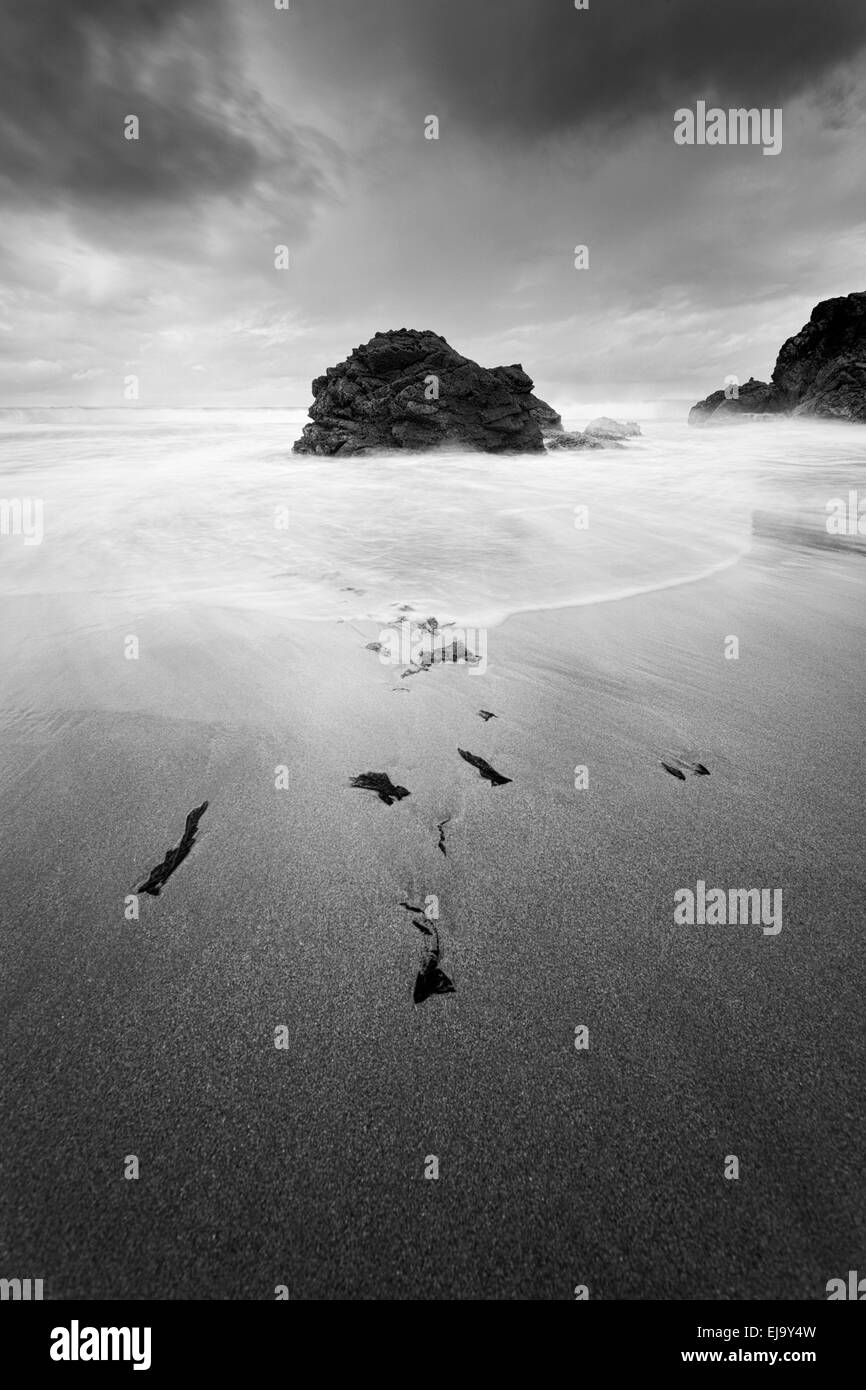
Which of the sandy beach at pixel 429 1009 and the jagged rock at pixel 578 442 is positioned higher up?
the jagged rock at pixel 578 442

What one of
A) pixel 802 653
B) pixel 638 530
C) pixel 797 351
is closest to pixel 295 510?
pixel 638 530

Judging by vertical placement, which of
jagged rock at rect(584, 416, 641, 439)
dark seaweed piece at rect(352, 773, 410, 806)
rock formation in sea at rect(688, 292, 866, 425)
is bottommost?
dark seaweed piece at rect(352, 773, 410, 806)

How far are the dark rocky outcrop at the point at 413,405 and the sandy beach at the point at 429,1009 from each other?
17.8m

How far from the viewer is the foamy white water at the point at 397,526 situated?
609 centimetres

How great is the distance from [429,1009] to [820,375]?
45.4 metres

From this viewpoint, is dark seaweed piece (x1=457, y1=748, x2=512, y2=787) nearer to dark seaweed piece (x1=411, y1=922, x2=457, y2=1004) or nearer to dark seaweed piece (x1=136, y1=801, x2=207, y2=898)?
dark seaweed piece (x1=411, y1=922, x2=457, y2=1004)

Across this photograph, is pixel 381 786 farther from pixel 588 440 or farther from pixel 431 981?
pixel 588 440

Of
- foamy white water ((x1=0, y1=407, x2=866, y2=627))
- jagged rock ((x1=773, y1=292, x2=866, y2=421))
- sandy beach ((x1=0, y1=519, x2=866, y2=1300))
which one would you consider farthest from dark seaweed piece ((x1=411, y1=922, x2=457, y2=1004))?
jagged rock ((x1=773, y1=292, x2=866, y2=421))

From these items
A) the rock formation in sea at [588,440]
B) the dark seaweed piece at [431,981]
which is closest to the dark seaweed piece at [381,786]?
the dark seaweed piece at [431,981]

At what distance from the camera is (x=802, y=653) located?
14.8 ft

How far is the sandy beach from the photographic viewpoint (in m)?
1.39

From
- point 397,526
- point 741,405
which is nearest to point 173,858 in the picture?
point 397,526

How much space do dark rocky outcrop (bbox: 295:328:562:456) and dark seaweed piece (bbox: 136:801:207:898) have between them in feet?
59.2

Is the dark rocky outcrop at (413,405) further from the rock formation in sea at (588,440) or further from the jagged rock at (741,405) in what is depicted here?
the jagged rock at (741,405)
